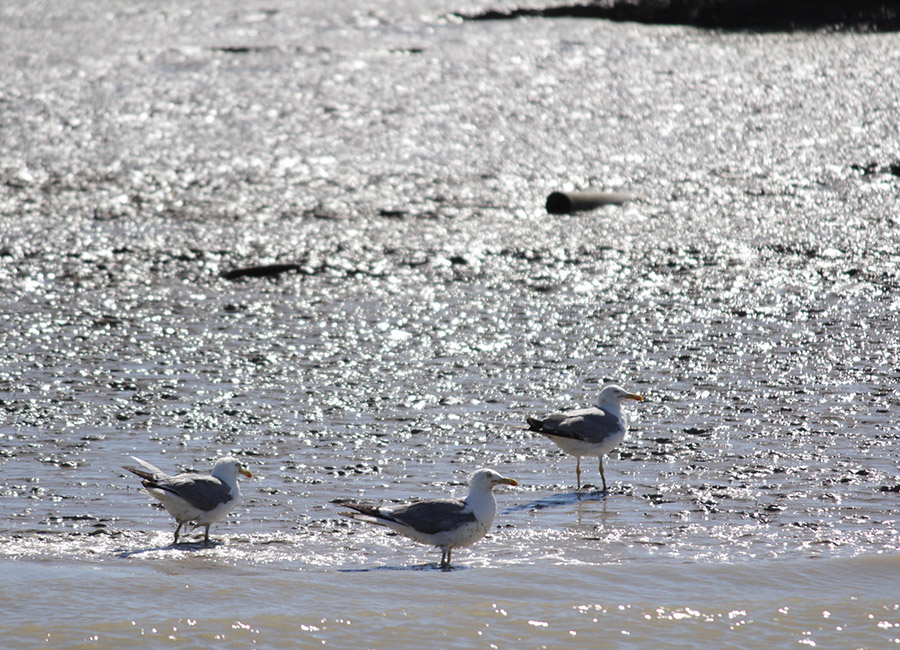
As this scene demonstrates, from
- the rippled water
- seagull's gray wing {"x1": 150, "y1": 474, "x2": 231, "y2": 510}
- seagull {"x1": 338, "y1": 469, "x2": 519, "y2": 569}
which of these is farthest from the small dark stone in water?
seagull {"x1": 338, "y1": 469, "x2": 519, "y2": 569}

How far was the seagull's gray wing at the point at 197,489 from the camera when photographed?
877cm

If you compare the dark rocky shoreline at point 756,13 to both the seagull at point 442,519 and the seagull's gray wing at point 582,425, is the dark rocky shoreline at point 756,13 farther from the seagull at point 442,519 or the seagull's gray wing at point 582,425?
the seagull at point 442,519

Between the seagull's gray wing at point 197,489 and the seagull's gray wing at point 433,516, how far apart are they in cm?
121

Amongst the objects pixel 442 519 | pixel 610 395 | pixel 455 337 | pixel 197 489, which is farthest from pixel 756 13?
pixel 197 489

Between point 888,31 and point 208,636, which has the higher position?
point 888,31

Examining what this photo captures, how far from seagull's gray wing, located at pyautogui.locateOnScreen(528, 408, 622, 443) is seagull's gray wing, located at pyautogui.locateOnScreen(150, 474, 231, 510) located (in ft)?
8.47

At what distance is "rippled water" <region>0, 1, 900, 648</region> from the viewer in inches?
323

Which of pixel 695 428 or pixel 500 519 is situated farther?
pixel 695 428

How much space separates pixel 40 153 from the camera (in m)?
21.9

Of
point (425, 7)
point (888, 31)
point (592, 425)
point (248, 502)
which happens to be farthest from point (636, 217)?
point (425, 7)

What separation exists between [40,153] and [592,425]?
48.9 ft

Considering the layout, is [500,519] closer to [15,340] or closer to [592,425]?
[592,425]

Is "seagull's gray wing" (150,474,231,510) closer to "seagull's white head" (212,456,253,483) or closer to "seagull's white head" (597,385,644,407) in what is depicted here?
"seagull's white head" (212,456,253,483)

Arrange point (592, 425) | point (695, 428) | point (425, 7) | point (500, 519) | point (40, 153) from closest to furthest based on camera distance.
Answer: point (500, 519) < point (592, 425) < point (695, 428) < point (40, 153) < point (425, 7)
